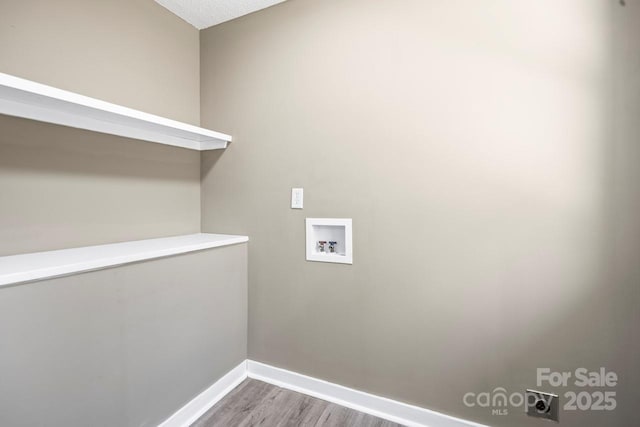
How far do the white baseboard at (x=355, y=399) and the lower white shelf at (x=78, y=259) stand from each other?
0.96 m

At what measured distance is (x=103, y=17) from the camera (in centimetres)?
155

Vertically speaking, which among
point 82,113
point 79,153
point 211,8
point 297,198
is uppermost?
point 211,8

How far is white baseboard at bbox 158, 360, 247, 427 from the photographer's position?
1484 millimetres

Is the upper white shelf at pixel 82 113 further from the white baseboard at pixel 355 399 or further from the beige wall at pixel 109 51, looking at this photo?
the white baseboard at pixel 355 399

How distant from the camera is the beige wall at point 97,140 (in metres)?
1.26

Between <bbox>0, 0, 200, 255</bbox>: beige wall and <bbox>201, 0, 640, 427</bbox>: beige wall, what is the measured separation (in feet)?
1.21

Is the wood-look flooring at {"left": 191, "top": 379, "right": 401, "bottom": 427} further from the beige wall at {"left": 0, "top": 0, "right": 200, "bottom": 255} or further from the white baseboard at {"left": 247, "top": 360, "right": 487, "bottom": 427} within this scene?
the beige wall at {"left": 0, "top": 0, "right": 200, "bottom": 255}

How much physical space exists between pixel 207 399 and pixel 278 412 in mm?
421

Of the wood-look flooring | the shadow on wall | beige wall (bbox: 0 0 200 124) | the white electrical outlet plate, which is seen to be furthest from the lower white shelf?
the wood-look flooring

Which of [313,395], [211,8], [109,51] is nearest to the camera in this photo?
[109,51]

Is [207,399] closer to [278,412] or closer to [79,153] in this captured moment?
[278,412]

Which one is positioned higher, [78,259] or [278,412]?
[78,259]

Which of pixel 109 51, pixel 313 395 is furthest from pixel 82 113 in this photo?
pixel 313 395

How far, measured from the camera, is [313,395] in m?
1.75
